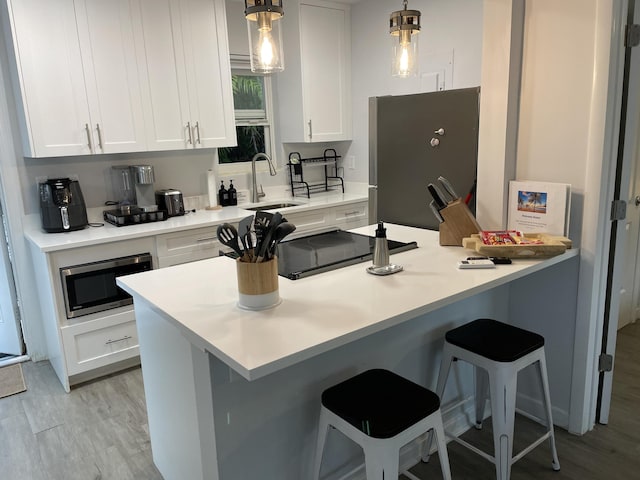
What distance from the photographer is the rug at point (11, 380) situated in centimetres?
293

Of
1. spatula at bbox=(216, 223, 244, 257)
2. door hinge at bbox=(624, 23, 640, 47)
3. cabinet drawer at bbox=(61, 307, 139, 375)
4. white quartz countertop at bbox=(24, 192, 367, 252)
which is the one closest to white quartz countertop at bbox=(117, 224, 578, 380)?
spatula at bbox=(216, 223, 244, 257)

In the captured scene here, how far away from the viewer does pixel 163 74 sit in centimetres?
323

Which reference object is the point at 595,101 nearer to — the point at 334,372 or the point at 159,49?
the point at 334,372

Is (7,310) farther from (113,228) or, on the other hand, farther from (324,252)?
(324,252)

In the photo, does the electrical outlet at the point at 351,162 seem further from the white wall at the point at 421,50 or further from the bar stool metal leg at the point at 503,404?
the bar stool metal leg at the point at 503,404

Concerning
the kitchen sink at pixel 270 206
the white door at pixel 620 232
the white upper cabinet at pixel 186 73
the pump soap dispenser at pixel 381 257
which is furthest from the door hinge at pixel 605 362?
the white upper cabinet at pixel 186 73

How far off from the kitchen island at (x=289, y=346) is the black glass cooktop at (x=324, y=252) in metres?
0.06

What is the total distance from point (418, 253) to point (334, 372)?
24.7 inches

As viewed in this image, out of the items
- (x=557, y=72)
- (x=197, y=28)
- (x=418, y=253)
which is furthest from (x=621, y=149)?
(x=197, y=28)

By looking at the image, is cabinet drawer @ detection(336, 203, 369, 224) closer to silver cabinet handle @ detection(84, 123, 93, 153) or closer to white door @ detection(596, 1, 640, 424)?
silver cabinet handle @ detection(84, 123, 93, 153)

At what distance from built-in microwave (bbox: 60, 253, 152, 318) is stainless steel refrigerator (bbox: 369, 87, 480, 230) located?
155cm

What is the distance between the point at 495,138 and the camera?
7.36ft

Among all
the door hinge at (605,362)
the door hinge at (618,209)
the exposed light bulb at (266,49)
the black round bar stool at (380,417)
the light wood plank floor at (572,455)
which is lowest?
the light wood plank floor at (572,455)

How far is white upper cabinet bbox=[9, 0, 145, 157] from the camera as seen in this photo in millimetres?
2754
